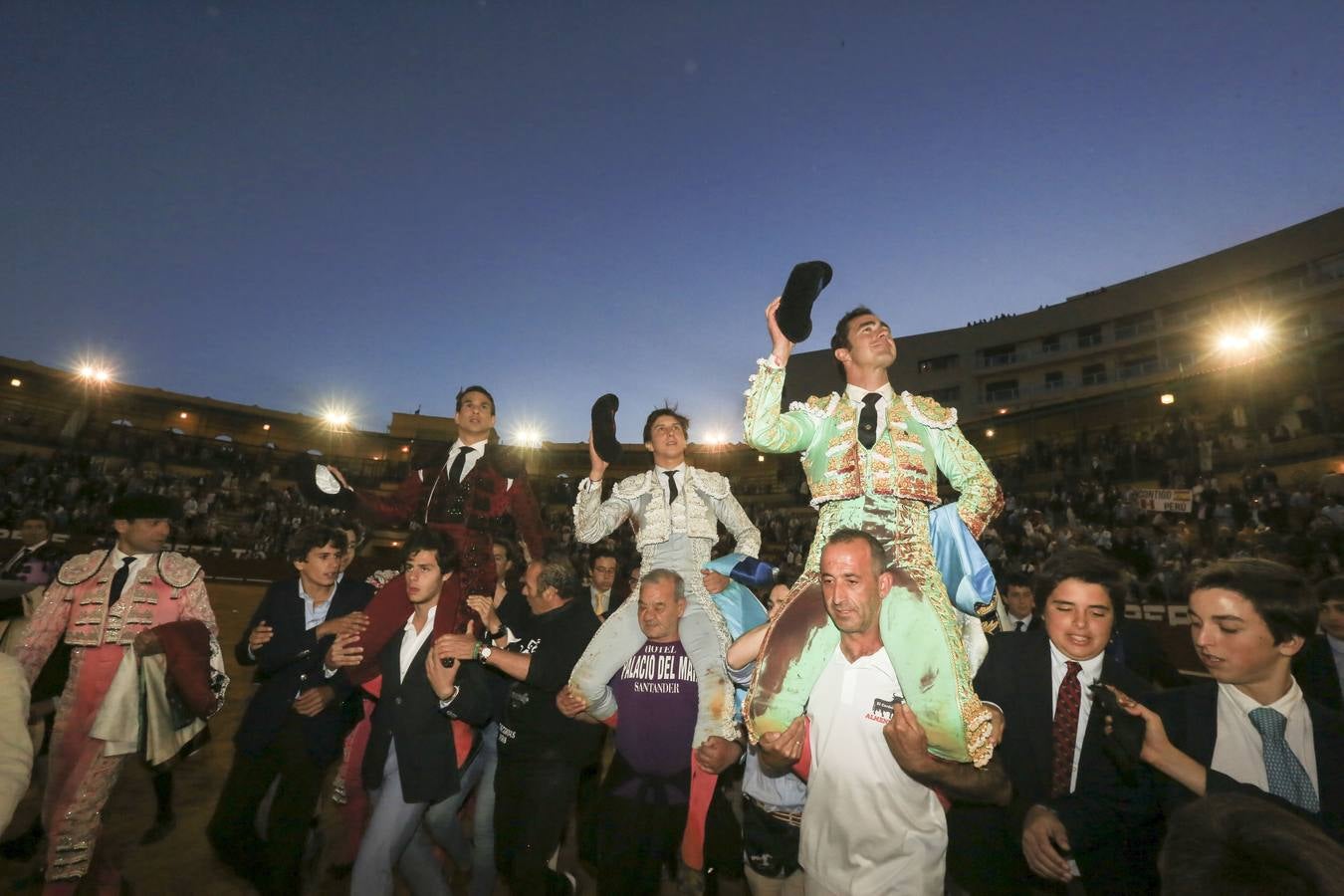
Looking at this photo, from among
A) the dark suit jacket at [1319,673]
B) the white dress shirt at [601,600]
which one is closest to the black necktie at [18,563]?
the white dress shirt at [601,600]

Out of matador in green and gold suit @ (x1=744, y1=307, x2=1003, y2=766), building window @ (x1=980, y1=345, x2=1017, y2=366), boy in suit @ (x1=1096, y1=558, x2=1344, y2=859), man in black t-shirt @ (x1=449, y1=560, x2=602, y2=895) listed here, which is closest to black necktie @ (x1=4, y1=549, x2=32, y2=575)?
man in black t-shirt @ (x1=449, y1=560, x2=602, y2=895)

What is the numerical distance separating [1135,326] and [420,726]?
4139 cm

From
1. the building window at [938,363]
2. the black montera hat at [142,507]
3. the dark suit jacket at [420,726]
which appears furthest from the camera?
the building window at [938,363]

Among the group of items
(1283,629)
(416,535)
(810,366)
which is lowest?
(1283,629)

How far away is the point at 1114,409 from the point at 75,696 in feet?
113

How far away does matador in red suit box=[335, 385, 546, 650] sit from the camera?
14.5ft

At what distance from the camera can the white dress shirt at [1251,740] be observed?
7.90ft

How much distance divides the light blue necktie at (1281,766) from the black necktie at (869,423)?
69.1 inches

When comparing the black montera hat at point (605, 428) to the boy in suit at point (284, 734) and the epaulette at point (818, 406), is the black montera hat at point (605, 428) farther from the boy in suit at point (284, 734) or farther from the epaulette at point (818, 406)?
the boy in suit at point (284, 734)

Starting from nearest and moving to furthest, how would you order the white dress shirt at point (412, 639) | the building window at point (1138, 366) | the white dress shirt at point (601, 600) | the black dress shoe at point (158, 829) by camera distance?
the white dress shirt at point (412, 639), the black dress shoe at point (158, 829), the white dress shirt at point (601, 600), the building window at point (1138, 366)

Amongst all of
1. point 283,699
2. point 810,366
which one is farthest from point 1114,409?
point 283,699

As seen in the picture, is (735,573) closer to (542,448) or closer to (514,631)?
(514,631)

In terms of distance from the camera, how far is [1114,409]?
29047 millimetres

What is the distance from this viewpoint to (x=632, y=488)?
14.4ft
